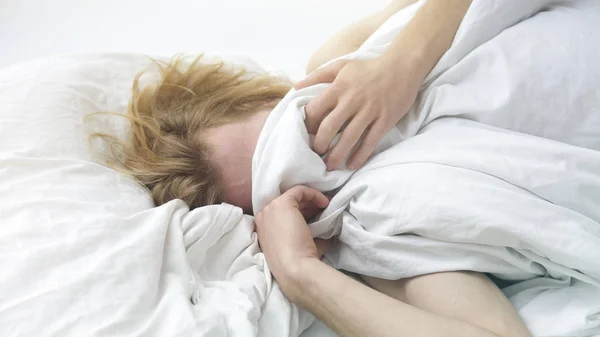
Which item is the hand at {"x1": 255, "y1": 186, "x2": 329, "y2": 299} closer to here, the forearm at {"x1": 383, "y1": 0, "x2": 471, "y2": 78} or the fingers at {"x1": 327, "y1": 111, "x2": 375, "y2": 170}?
the fingers at {"x1": 327, "y1": 111, "x2": 375, "y2": 170}

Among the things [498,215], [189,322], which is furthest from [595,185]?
[189,322]

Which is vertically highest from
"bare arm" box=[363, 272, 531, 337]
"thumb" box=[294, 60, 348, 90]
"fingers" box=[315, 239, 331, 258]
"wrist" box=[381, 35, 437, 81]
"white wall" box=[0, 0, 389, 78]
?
"wrist" box=[381, 35, 437, 81]

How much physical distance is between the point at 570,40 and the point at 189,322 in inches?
24.4

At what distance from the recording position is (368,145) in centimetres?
82

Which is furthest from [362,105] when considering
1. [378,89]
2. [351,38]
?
[351,38]

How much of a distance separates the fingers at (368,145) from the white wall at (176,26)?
1.86 feet

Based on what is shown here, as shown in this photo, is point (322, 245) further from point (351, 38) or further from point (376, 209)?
point (351, 38)

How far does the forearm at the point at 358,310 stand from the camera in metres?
0.63

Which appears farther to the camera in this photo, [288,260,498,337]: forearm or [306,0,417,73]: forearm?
[306,0,417,73]: forearm

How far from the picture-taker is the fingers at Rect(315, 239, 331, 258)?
0.86 metres

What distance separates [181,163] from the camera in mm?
894

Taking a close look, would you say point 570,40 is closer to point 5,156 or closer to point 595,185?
point 595,185

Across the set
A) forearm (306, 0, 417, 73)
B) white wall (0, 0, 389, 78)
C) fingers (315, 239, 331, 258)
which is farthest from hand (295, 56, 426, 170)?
white wall (0, 0, 389, 78)

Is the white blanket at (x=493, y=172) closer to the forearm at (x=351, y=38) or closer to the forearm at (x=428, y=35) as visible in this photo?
the forearm at (x=428, y=35)
